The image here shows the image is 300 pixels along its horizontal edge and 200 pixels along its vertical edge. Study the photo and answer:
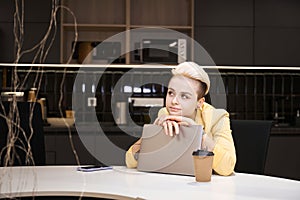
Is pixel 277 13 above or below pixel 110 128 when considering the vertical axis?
above

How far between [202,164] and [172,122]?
210mm

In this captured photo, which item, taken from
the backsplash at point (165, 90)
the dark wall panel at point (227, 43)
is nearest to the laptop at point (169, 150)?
the dark wall panel at point (227, 43)

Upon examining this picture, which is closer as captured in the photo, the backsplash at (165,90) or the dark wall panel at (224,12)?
the dark wall panel at (224,12)

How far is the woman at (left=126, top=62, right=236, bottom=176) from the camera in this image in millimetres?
1804

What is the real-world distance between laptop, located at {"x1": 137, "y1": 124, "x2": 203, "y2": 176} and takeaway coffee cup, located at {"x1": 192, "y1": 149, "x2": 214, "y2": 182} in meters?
0.10

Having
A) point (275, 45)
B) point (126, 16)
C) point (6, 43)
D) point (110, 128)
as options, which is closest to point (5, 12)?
point (6, 43)

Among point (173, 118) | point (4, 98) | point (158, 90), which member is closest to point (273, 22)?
point (158, 90)

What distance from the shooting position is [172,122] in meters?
1.75

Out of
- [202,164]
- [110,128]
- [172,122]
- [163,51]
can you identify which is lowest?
[110,128]

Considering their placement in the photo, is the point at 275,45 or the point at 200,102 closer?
the point at 200,102

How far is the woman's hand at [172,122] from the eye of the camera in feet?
5.67

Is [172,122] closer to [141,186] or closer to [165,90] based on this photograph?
[141,186]

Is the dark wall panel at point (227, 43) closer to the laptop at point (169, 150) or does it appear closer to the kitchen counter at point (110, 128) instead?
the kitchen counter at point (110, 128)

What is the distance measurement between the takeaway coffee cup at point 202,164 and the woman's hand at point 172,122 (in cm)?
15
